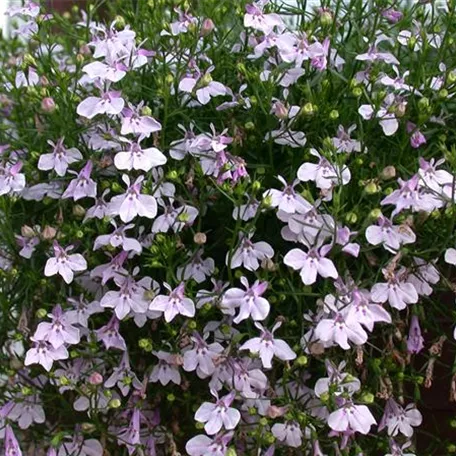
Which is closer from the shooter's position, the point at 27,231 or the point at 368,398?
the point at 368,398

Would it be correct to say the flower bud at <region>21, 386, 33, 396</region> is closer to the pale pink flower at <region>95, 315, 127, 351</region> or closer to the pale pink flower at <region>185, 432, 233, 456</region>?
the pale pink flower at <region>95, 315, 127, 351</region>

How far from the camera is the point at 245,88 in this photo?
1.44 metres

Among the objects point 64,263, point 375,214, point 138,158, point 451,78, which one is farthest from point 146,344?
point 451,78

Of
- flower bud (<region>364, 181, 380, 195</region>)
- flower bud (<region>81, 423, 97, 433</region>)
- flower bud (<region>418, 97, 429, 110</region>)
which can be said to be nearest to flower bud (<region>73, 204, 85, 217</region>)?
flower bud (<region>81, 423, 97, 433</region>)

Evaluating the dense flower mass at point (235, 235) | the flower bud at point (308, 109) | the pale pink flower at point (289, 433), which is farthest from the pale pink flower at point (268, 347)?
the flower bud at point (308, 109)

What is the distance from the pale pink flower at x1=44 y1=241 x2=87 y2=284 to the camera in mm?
1349

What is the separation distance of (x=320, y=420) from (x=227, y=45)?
640 mm

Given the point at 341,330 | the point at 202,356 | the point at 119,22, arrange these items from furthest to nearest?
the point at 119,22, the point at 202,356, the point at 341,330

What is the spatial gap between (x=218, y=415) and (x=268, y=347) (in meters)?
0.12

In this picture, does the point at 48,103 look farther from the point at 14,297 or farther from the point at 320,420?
the point at 320,420

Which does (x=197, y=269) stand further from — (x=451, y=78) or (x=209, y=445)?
(x=451, y=78)

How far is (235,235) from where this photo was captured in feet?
4.26

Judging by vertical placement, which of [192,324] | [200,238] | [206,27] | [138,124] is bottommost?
[192,324]

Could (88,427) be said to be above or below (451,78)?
below
